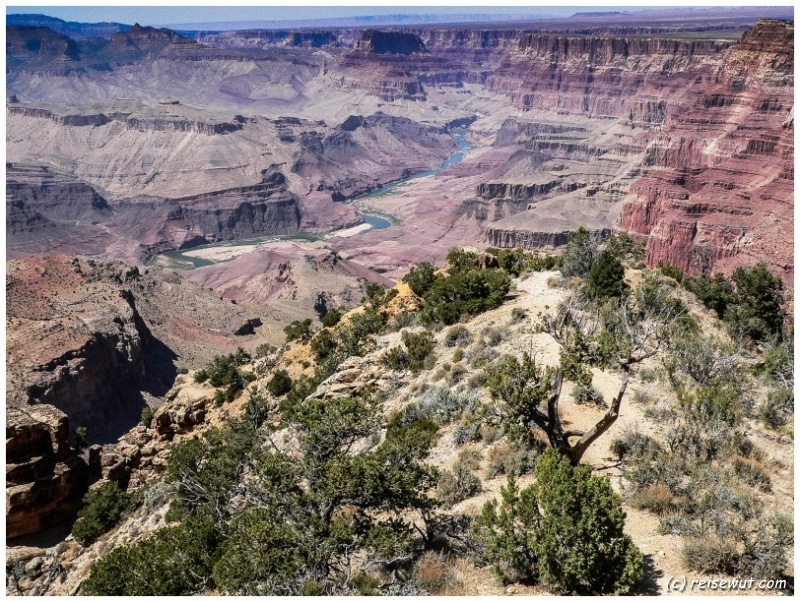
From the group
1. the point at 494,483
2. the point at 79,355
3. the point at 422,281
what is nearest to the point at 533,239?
the point at 79,355

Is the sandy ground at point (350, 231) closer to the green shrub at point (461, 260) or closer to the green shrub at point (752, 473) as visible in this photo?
the green shrub at point (461, 260)

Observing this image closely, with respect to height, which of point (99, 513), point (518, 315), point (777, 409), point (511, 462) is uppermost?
point (777, 409)

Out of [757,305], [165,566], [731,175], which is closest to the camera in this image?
[165,566]

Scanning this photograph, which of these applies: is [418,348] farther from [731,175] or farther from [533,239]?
[533,239]

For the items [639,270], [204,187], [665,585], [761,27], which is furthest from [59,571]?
[204,187]

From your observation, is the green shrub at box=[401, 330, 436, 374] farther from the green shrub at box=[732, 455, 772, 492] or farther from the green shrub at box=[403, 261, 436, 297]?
the green shrub at box=[732, 455, 772, 492]

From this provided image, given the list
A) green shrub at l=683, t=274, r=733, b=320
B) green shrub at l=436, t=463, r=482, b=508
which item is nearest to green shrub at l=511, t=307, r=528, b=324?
green shrub at l=683, t=274, r=733, b=320
